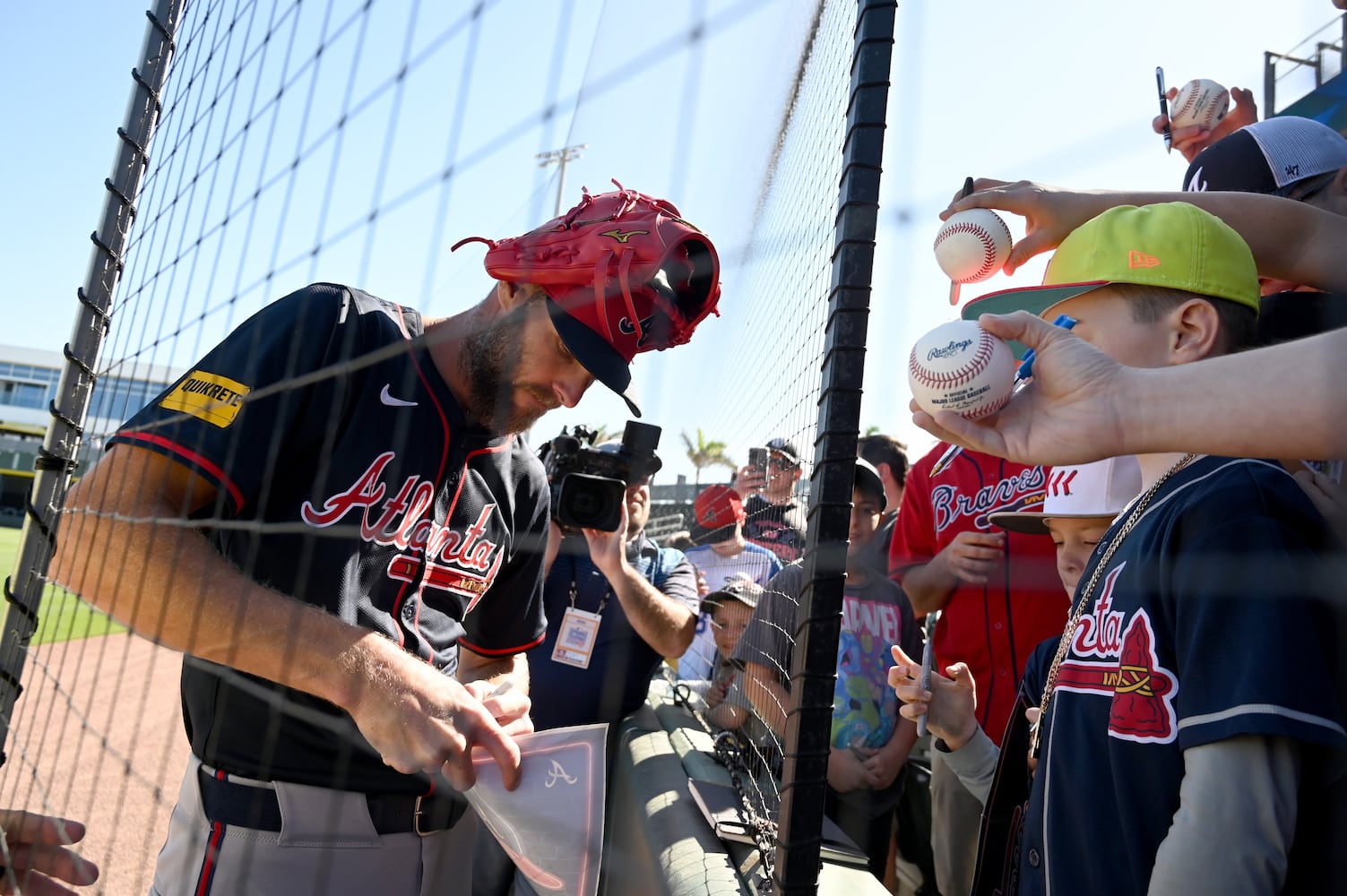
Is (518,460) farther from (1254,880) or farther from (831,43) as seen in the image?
(1254,880)

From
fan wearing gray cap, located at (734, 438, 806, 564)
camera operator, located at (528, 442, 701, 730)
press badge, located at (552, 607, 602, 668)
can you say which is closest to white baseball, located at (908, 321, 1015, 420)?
fan wearing gray cap, located at (734, 438, 806, 564)

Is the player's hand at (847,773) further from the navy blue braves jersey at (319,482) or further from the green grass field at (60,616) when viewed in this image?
the green grass field at (60,616)

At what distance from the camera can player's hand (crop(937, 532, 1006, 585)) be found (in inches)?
89.7

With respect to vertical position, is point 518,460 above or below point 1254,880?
above

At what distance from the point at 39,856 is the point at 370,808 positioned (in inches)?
26.8

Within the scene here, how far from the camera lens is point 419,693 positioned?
1.16m

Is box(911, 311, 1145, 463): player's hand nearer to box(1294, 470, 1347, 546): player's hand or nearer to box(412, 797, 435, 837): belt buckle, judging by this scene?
box(1294, 470, 1347, 546): player's hand

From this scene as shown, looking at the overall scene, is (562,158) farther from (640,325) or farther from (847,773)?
(847,773)

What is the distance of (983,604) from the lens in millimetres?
2381

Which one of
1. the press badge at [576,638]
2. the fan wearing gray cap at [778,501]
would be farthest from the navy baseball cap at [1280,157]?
the press badge at [576,638]

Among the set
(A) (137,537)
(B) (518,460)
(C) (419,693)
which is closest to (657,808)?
(B) (518,460)

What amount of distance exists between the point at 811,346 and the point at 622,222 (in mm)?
482

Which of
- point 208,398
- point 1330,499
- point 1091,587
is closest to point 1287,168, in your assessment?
point 1330,499

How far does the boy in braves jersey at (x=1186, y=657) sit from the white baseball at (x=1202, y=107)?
5.70 feet
